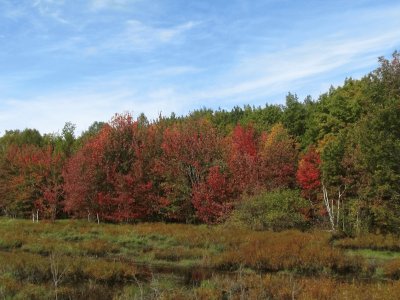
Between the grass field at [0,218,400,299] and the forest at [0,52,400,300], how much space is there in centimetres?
8

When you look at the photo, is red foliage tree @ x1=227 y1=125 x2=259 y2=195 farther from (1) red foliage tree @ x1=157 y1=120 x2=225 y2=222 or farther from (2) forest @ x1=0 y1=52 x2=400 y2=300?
(1) red foliage tree @ x1=157 y1=120 x2=225 y2=222

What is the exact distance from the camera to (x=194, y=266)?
21.3 metres

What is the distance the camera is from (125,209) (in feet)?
143

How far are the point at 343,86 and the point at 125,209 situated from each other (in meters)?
29.0

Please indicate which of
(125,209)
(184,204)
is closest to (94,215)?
(125,209)

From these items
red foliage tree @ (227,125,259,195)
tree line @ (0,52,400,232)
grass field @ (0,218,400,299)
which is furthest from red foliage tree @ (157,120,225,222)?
grass field @ (0,218,400,299)

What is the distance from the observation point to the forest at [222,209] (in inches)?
627

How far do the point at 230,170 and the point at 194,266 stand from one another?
23242 millimetres

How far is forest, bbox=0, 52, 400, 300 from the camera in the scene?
15.9 m

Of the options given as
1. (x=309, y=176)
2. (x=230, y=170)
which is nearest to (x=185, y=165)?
(x=230, y=170)

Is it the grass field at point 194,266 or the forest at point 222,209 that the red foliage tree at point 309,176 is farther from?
the grass field at point 194,266

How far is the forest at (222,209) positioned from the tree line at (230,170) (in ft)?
0.44

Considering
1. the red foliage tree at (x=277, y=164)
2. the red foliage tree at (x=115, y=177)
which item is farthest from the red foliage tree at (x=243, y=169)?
the red foliage tree at (x=115, y=177)

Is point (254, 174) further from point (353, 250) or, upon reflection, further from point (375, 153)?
point (353, 250)
